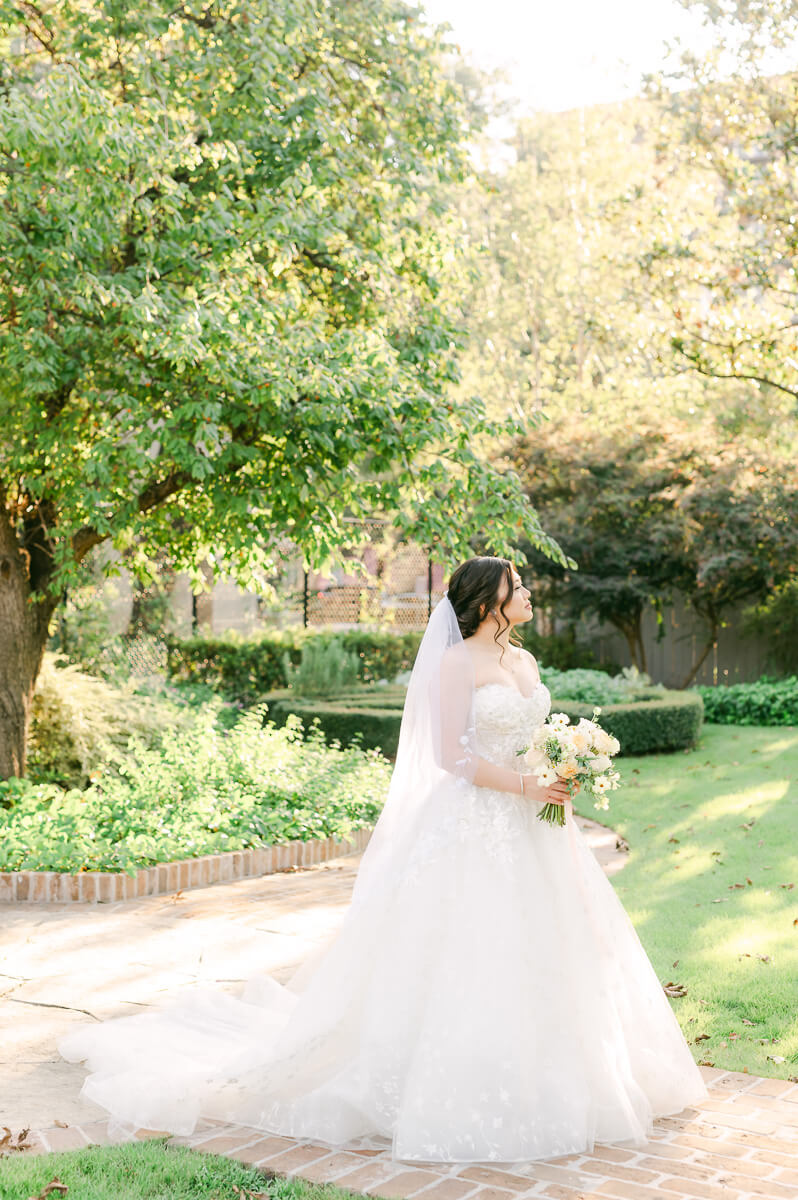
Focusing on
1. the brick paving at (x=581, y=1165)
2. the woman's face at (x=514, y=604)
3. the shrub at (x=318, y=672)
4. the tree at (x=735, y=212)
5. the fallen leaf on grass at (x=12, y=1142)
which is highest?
the tree at (x=735, y=212)

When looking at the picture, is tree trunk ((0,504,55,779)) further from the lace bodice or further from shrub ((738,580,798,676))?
shrub ((738,580,798,676))

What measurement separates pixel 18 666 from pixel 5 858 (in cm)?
258

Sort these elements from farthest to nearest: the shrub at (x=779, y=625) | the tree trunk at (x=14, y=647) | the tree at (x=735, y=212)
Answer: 1. the shrub at (x=779, y=625)
2. the tree at (x=735, y=212)
3. the tree trunk at (x=14, y=647)

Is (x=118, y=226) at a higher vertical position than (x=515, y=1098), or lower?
higher

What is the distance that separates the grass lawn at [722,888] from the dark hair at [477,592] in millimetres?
2017

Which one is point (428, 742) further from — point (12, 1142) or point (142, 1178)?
point (12, 1142)

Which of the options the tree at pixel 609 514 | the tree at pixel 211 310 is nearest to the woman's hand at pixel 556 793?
the tree at pixel 211 310

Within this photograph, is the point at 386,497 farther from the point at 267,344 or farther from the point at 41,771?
the point at 41,771

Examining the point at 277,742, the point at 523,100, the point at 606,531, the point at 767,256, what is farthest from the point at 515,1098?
the point at 523,100

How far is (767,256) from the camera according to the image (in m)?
15.0

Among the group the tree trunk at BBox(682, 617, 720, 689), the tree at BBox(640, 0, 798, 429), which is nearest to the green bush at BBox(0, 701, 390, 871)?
the tree at BBox(640, 0, 798, 429)

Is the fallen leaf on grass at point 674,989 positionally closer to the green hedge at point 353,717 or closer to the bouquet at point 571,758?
the bouquet at point 571,758

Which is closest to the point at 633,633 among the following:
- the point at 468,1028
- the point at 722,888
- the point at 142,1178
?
the point at 722,888

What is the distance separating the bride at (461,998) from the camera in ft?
12.7
